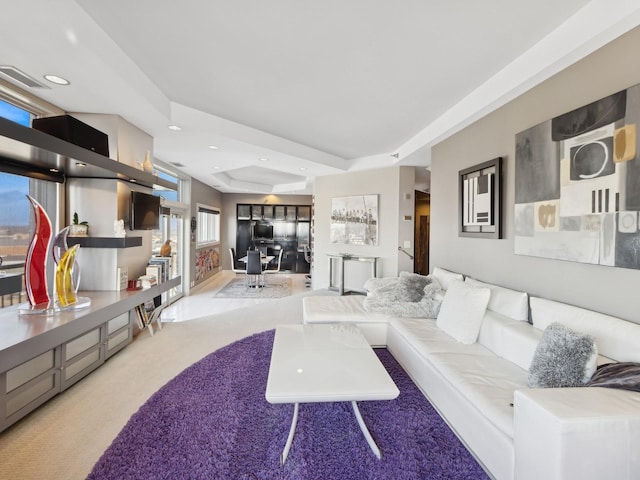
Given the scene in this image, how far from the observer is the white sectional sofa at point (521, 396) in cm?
117

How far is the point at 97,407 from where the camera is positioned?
89.0 inches

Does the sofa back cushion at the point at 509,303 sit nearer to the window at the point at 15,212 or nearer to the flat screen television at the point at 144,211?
the flat screen television at the point at 144,211

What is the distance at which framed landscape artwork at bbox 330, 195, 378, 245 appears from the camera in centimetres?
587

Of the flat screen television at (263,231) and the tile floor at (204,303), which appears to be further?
the flat screen television at (263,231)

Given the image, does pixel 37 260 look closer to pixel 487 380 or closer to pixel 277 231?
pixel 487 380

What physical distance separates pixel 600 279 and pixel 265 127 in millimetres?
3891

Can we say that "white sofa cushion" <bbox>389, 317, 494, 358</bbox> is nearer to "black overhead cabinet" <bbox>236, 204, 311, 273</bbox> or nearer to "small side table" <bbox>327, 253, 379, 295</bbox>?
"small side table" <bbox>327, 253, 379, 295</bbox>

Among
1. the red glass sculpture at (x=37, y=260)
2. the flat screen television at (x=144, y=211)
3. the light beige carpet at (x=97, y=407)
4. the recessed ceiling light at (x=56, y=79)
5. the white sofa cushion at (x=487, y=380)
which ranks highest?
the recessed ceiling light at (x=56, y=79)

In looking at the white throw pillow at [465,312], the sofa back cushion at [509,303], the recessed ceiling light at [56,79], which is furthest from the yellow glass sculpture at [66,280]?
the sofa back cushion at [509,303]

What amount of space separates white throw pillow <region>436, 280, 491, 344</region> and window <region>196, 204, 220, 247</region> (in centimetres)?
609

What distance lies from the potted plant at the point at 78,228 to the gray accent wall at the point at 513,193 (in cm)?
423

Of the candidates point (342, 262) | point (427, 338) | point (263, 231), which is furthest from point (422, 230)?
point (427, 338)

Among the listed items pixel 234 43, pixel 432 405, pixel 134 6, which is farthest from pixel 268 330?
pixel 134 6

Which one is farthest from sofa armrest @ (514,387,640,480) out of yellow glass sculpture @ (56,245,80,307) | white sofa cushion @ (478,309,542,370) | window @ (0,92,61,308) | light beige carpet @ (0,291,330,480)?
window @ (0,92,61,308)
